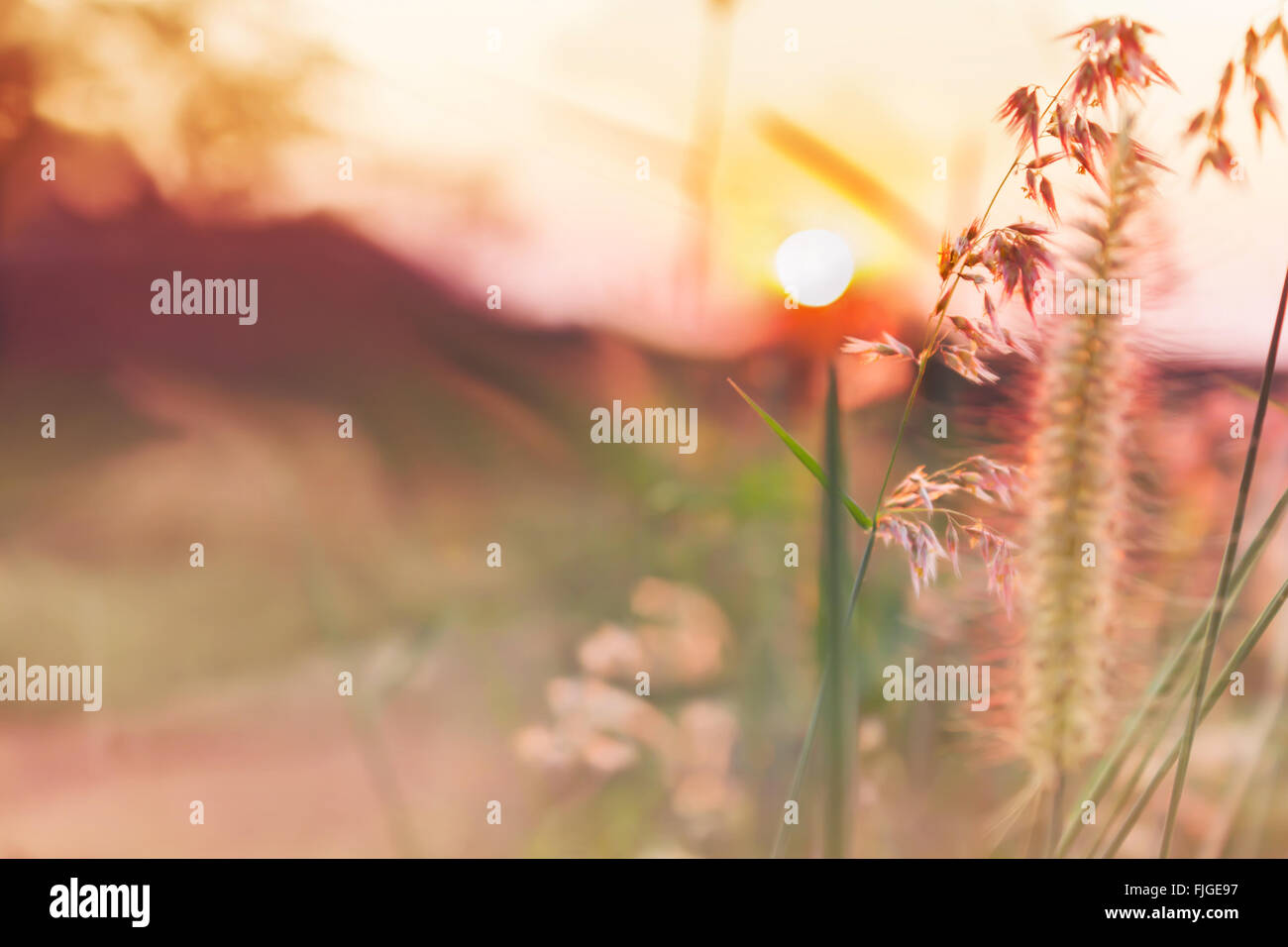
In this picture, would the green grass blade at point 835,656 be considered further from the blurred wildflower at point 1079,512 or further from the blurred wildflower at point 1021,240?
the blurred wildflower at point 1079,512

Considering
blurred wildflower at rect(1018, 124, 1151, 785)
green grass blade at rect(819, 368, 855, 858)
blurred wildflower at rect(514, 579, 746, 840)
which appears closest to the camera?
green grass blade at rect(819, 368, 855, 858)

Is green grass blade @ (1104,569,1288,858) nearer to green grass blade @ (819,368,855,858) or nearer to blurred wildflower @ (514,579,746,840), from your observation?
green grass blade @ (819,368,855,858)

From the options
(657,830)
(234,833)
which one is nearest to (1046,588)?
(657,830)

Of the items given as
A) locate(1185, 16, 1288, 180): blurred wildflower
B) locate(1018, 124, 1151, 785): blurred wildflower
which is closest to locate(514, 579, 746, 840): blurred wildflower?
locate(1018, 124, 1151, 785): blurred wildflower

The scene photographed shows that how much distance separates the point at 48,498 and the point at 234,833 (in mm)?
306

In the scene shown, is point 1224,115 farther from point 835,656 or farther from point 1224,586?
point 835,656

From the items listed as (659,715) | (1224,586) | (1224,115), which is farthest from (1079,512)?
(659,715)

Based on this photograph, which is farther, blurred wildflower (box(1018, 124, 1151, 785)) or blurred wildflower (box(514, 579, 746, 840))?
blurred wildflower (box(514, 579, 746, 840))

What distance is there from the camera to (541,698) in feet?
1.98

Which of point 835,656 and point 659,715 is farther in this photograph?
point 659,715

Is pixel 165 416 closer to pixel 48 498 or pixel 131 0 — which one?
pixel 48 498

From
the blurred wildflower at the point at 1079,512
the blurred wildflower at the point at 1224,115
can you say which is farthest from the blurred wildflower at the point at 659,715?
the blurred wildflower at the point at 1224,115

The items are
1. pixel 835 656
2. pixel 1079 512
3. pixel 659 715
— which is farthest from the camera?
pixel 659 715
